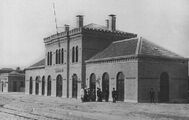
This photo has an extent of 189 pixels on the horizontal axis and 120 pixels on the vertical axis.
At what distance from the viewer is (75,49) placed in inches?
1521

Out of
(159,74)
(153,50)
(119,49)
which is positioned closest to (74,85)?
(119,49)

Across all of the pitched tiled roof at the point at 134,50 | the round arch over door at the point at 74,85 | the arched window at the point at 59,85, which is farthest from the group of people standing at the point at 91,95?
the arched window at the point at 59,85

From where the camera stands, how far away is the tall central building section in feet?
123

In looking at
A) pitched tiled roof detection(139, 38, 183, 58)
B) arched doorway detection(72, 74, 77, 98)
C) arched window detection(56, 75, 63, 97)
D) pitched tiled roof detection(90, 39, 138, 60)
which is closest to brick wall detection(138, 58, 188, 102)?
pitched tiled roof detection(139, 38, 183, 58)

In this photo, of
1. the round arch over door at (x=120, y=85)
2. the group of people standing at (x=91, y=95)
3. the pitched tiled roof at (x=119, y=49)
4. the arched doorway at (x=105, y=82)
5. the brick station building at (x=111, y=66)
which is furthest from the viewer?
the arched doorway at (x=105, y=82)

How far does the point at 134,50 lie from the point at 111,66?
2.99m

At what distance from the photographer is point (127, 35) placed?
40438 mm

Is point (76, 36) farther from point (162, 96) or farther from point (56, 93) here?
point (162, 96)

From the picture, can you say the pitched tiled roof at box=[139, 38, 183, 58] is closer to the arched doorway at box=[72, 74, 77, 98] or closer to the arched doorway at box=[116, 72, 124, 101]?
the arched doorway at box=[116, 72, 124, 101]

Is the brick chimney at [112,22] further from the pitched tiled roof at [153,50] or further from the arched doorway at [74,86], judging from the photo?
the arched doorway at [74,86]

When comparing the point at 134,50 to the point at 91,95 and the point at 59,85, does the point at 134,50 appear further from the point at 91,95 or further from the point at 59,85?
the point at 59,85

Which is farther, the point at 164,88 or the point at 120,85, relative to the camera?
the point at 120,85

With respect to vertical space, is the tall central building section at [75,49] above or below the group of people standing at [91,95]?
above

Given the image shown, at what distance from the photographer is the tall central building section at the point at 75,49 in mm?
37500
